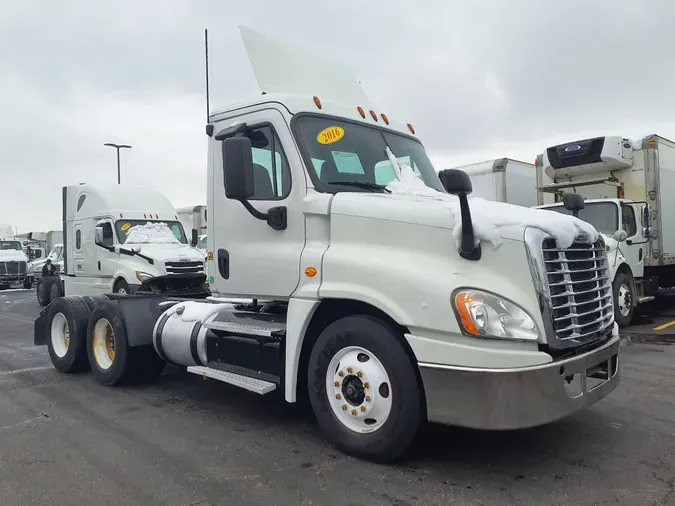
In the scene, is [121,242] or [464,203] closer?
[464,203]

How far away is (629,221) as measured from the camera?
36.0 feet

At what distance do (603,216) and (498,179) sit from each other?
103 inches

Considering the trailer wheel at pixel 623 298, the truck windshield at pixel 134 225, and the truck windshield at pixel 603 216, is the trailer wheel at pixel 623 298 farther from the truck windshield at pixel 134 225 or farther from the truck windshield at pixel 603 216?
the truck windshield at pixel 134 225

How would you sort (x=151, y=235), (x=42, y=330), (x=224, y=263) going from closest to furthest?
1. (x=224, y=263)
2. (x=42, y=330)
3. (x=151, y=235)

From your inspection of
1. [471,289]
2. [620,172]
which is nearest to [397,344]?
[471,289]

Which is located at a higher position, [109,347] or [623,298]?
[623,298]

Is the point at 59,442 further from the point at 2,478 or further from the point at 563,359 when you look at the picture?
the point at 563,359

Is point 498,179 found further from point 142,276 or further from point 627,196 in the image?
point 142,276

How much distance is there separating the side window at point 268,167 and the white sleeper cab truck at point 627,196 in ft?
25.3

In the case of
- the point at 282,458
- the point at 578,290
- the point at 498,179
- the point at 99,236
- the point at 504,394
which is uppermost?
the point at 498,179

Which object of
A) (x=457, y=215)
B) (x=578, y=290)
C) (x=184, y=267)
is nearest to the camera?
(x=457, y=215)

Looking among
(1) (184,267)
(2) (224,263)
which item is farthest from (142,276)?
(2) (224,263)

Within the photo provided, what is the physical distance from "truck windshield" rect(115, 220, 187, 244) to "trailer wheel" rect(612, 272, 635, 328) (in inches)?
376

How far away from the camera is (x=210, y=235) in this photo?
5.41 m
